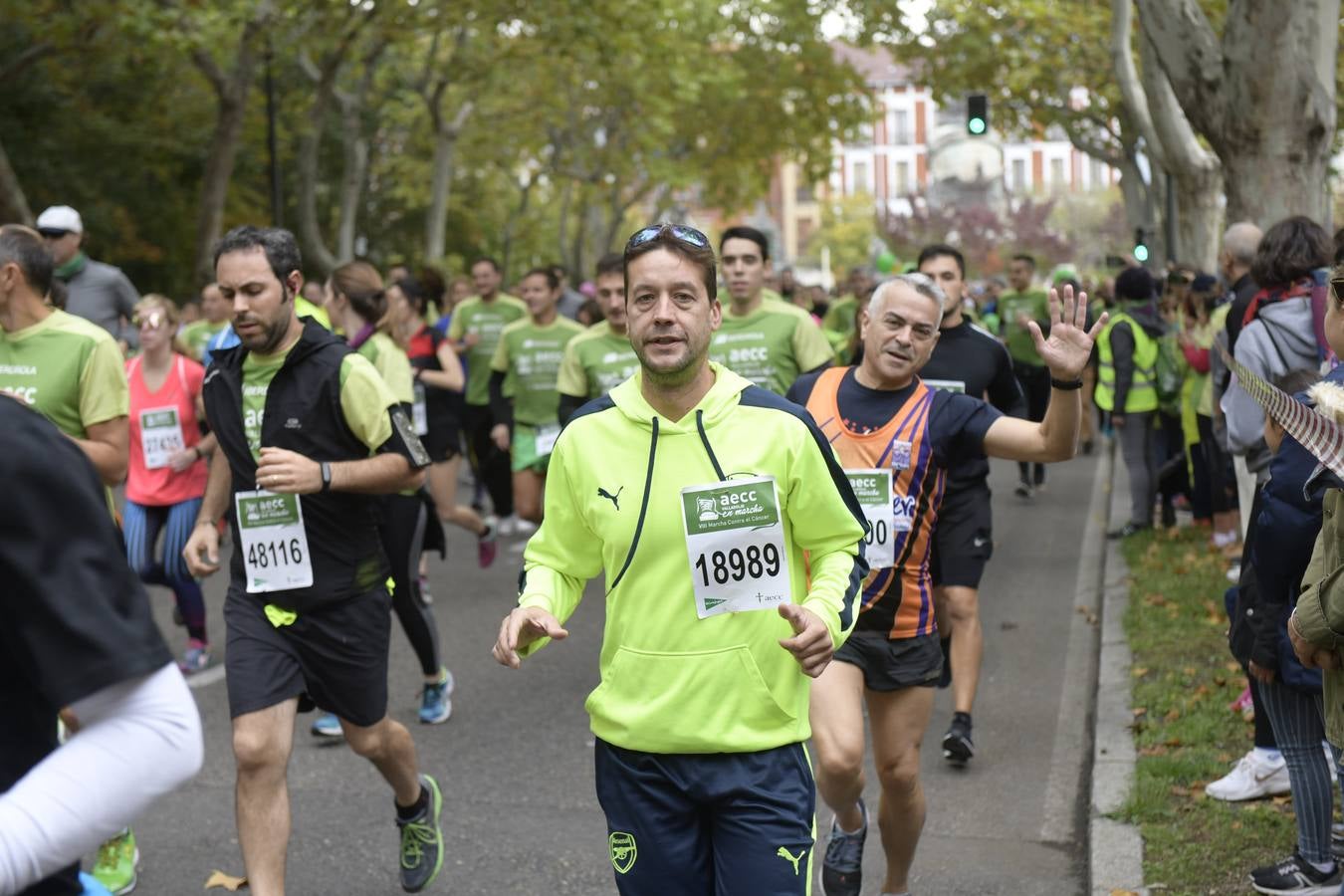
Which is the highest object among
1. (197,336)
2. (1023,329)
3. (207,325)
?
(207,325)

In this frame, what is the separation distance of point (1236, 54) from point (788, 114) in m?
27.5

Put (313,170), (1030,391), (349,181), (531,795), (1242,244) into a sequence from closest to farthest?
1. (531,795)
2. (1242,244)
3. (1030,391)
4. (349,181)
5. (313,170)

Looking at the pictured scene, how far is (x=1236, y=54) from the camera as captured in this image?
1046cm

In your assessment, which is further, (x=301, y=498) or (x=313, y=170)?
(x=313, y=170)

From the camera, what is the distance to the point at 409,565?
25.3 ft

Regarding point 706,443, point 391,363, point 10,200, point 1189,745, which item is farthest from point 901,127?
point 706,443

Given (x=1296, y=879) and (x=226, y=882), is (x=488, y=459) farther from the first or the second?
(x=1296, y=879)

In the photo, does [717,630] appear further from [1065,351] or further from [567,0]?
[567,0]

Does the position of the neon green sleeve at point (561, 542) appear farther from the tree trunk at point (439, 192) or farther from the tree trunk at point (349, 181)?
the tree trunk at point (439, 192)

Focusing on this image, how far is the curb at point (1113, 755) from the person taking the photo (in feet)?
17.6

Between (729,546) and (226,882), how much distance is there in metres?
2.96

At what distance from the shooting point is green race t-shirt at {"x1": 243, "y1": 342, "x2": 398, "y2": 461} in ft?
17.2

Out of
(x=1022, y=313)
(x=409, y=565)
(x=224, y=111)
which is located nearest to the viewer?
(x=409, y=565)

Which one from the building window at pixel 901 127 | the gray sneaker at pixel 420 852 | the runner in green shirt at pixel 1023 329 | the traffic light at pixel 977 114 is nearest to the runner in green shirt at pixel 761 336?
the gray sneaker at pixel 420 852
